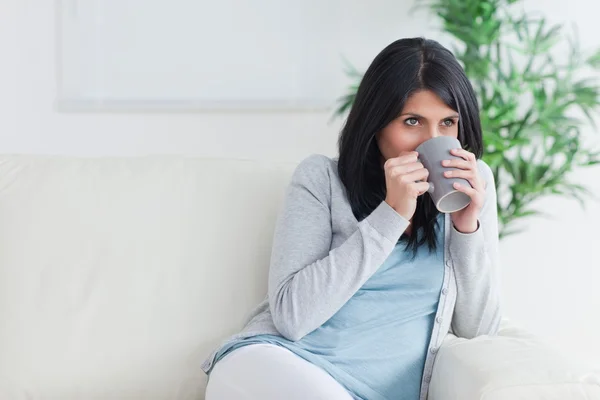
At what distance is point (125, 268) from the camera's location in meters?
1.59

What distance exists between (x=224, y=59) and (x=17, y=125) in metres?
0.71

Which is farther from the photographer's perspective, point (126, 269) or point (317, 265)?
point (126, 269)

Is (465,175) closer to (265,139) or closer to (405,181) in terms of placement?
(405,181)

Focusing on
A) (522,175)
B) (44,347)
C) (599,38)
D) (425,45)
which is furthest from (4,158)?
(599,38)

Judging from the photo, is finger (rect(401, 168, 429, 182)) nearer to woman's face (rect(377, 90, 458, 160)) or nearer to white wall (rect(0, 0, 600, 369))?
woman's face (rect(377, 90, 458, 160))

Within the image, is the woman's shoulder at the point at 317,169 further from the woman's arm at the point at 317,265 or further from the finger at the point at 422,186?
the finger at the point at 422,186

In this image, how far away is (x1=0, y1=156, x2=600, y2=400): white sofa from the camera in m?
1.53

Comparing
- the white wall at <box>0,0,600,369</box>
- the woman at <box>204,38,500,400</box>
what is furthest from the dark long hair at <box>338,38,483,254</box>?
the white wall at <box>0,0,600,369</box>

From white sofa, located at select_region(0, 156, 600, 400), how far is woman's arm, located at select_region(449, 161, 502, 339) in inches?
2.1

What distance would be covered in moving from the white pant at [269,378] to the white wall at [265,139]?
Answer: 137cm

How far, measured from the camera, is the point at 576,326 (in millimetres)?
2867

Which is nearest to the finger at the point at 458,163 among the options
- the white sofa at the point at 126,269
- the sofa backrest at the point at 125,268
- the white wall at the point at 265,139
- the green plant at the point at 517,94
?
the white sofa at the point at 126,269

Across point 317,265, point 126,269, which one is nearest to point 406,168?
point 317,265

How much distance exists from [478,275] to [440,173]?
0.29 metres
